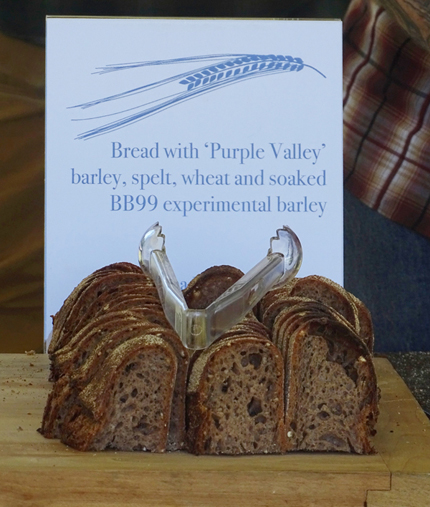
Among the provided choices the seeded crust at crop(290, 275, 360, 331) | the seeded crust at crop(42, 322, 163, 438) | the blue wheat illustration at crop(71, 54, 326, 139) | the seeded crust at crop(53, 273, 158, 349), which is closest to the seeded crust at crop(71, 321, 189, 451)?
the seeded crust at crop(42, 322, 163, 438)

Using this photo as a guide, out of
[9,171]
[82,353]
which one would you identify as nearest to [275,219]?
[82,353]

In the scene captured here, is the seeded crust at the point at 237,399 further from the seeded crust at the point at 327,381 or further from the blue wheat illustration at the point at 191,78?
the blue wheat illustration at the point at 191,78

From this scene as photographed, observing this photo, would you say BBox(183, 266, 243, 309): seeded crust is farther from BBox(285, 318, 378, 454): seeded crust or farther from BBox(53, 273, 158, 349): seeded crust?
BBox(285, 318, 378, 454): seeded crust

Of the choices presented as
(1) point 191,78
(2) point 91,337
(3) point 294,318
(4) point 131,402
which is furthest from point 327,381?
Result: (1) point 191,78

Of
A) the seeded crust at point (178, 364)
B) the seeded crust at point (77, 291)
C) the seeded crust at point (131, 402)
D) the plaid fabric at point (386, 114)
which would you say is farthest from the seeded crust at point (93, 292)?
the plaid fabric at point (386, 114)

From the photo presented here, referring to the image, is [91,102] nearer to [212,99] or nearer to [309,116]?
[212,99]
